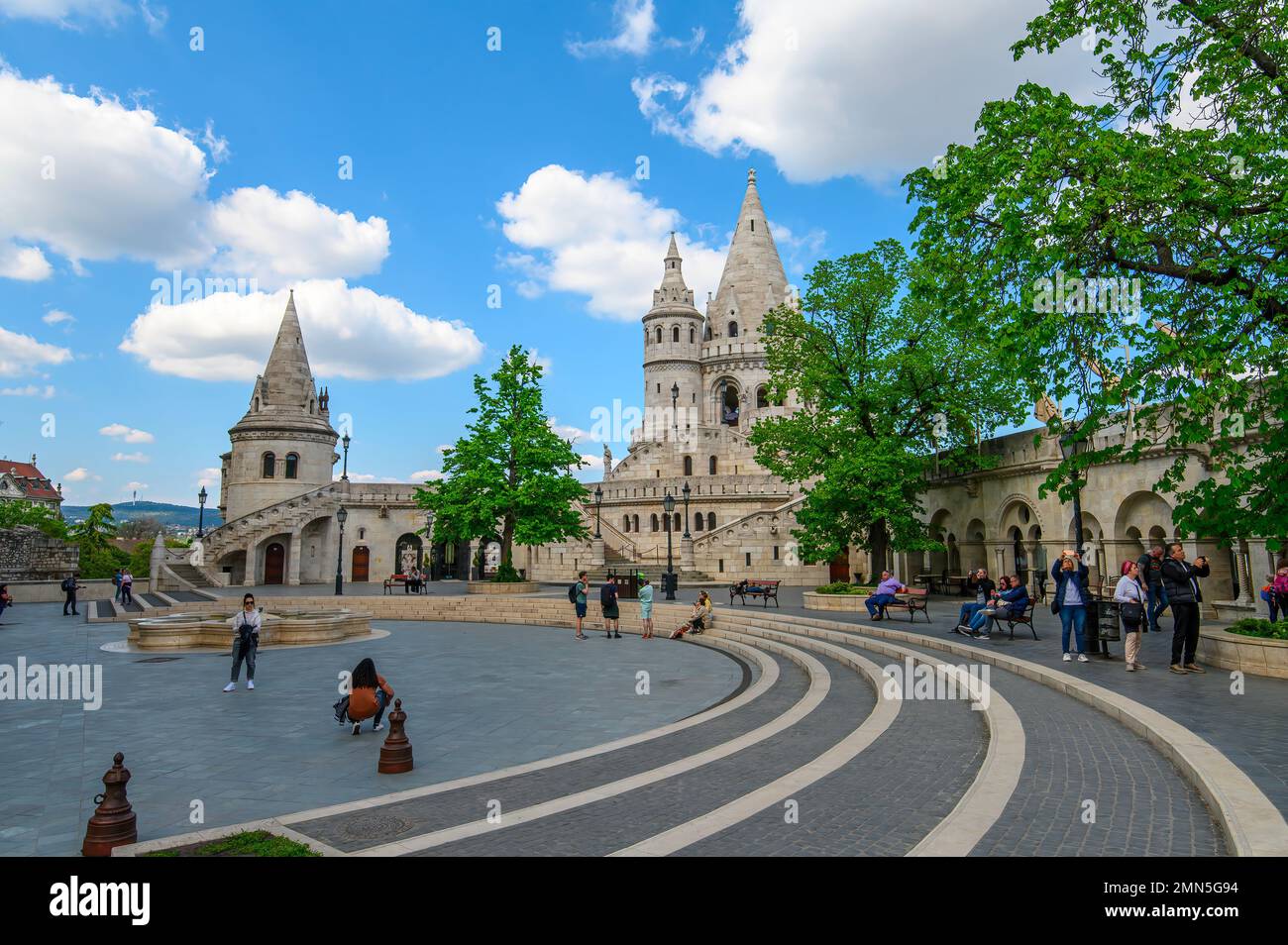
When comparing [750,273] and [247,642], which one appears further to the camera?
[750,273]

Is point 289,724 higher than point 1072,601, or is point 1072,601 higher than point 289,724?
→ point 1072,601

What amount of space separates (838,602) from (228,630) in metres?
16.5

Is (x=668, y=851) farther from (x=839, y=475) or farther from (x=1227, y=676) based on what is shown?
(x=839, y=475)

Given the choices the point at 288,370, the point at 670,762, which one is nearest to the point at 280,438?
the point at 288,370

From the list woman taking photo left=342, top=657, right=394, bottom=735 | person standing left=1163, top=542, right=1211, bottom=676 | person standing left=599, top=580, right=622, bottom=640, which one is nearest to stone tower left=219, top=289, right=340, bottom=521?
person standing left=599, top=580, right=622, bottom=640

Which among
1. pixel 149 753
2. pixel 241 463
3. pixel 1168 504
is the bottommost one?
pixel 149 753

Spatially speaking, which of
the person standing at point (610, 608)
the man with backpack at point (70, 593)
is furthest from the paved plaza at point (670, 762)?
the man with backpack at point (70, 593)

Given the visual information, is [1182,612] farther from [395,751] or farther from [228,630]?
[228,630]

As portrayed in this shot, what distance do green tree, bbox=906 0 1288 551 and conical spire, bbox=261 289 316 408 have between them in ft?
139

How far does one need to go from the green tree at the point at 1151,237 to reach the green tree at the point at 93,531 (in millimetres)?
78908

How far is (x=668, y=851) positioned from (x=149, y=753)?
6.32 m

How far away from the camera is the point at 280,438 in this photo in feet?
146
